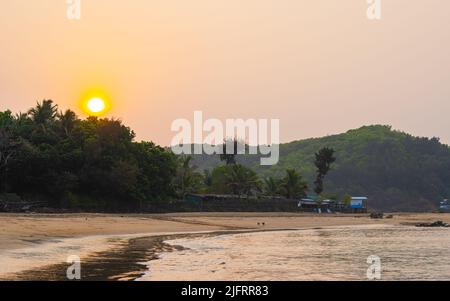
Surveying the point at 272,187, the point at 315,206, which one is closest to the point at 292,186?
the point at 272,187

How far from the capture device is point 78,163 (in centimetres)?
5684

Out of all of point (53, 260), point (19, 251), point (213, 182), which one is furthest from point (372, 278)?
point (213, 182)

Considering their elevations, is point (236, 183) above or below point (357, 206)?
above

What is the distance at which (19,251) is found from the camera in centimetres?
2212

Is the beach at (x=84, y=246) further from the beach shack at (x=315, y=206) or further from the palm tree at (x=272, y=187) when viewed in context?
the palm tree at (x=272, y=187)

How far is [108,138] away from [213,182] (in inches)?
1212

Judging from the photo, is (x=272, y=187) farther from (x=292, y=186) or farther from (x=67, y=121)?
(x=67, y=121)

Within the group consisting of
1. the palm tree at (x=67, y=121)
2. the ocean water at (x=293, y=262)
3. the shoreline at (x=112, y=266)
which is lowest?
the ocean water at (x=293, y=262)

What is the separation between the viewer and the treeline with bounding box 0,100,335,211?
2089 inches

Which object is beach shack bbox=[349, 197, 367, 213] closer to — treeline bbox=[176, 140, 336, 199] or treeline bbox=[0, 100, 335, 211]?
treeline bbox=[176, 140, 336, 199]

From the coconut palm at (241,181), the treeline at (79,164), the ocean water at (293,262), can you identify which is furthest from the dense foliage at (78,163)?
the ocean water at (293,262)

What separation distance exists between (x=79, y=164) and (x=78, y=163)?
19 centimetres

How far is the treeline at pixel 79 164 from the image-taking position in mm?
53062
